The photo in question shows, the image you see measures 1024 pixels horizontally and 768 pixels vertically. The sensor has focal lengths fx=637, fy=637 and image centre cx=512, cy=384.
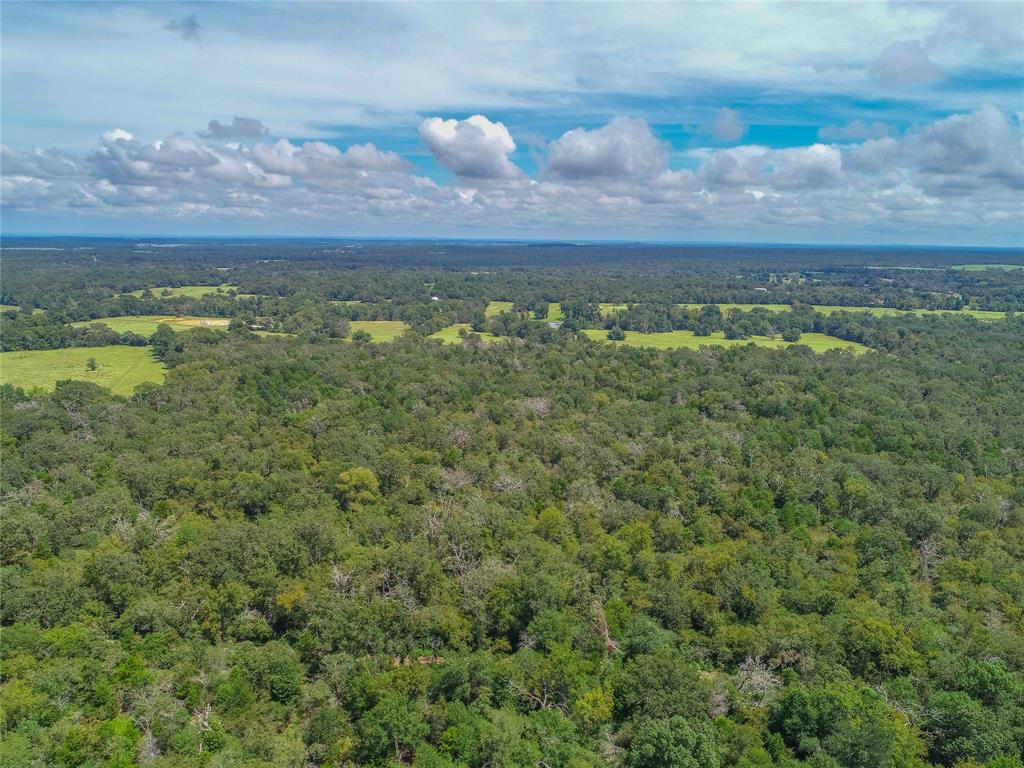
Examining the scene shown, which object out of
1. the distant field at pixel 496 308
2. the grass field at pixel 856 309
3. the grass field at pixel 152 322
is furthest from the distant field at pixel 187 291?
the grass field at pixel 856 309

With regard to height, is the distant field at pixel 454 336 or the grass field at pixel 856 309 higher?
the grass field at pixel 856 309

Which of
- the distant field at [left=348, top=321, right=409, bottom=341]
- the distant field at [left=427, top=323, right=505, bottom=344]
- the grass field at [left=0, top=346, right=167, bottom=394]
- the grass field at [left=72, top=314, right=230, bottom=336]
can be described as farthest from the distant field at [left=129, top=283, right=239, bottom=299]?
the distant field at [left=427, top=323, right=505, bottom=344]

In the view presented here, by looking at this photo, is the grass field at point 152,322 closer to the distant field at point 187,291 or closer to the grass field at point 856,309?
the distant field at point 187,291

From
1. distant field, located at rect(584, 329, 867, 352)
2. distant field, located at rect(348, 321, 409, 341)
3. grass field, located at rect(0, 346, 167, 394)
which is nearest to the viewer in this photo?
grass field, located at rect(0, 346, 167, 394)

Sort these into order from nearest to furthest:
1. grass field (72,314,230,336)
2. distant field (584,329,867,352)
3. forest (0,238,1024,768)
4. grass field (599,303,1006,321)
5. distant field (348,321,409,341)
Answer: forest (0,238,1024,768) < distant field (584,329,867,352) < distant field (348,321,409,341) < grass field (72,314,230,336) < grass field (599,303,1006,321)

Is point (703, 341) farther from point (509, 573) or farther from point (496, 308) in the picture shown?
point (509, 573)

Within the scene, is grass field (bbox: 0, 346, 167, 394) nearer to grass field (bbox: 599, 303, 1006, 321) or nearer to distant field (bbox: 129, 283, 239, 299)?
distant field (bbox: 129, 283, 239, 299)

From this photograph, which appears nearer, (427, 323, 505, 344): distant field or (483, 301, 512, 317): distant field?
(427, 323, 505, 344): distant field
